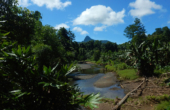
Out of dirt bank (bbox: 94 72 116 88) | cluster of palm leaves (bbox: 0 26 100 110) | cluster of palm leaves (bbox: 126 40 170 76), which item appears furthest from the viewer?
dirt bank (bbox: 94 72 116 88)

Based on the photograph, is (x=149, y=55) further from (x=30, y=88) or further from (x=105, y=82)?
(x=30, y=88)

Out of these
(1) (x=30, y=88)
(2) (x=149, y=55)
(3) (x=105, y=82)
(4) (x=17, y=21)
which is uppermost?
(4) (x=17, y=21)

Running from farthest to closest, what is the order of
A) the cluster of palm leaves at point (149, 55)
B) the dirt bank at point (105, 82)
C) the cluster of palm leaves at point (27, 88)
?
the dirt bank at point (105, 82) → the cluster of palm leaves at point (149, 55) → the cluster of palm leaves at point (27, 88)

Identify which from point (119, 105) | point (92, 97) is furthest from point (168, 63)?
point (92, 97)

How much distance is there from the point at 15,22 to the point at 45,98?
29.7 ft

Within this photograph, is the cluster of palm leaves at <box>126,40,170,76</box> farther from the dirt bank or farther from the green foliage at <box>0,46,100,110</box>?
the green foliage at <box>0,46,100,110</box>

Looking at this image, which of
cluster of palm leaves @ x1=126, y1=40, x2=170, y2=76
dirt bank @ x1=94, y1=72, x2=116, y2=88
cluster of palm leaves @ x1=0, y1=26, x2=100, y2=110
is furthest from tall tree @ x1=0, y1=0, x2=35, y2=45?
cluster of palm leaves @ x1=126, y1=40, x2=170, y2=76

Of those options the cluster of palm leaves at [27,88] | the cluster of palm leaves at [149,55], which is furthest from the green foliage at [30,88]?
the cluster of palm leaves at [149,55]

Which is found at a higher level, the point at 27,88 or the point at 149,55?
the point at 149,55

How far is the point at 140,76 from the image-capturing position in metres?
9.88

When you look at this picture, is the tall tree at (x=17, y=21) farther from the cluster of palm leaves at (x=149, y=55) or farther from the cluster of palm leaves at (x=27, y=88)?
the cluster of palm leaves at (x=149, y=55)

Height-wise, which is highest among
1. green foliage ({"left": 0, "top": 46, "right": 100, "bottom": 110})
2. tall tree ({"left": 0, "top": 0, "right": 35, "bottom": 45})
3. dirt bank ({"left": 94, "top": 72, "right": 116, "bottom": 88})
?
tall tree ({"left": 0, "top": 0, "right": 35, "bottom": 45})

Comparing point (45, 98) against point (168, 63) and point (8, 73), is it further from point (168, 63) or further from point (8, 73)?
point (168, 63)

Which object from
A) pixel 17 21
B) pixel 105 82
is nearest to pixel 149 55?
pixel 105 82
